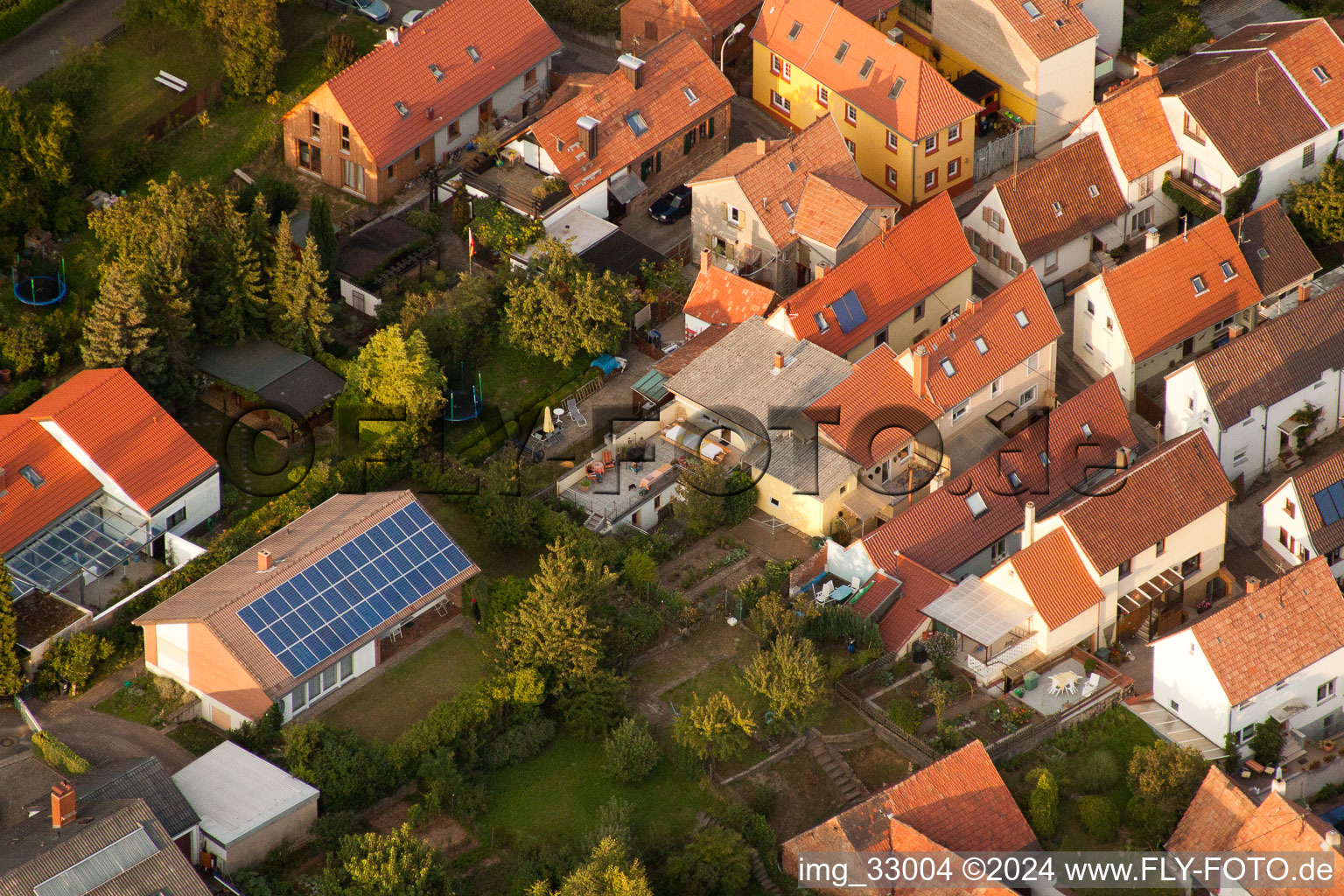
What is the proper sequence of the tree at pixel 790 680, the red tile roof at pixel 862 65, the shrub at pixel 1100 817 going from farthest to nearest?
the red tile roof at pixel 862 65 → the tree at pixel 790 680 → the shrub at pixel 1100 817

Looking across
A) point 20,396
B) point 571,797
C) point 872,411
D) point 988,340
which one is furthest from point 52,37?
point 571,797

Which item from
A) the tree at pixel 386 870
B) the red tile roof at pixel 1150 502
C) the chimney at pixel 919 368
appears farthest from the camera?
the chimney at pixel 919 368

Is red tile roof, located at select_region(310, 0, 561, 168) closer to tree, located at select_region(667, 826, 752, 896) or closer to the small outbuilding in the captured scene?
the small outbuilding

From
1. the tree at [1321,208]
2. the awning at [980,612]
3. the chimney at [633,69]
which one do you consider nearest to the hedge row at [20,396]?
the chimney at [633,69]

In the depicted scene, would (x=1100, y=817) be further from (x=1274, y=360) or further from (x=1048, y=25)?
(x=1048, y=25)

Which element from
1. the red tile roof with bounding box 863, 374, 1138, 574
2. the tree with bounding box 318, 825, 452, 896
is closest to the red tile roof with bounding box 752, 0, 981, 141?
the red tile roof with bounding box 863, 374, 1138, 574

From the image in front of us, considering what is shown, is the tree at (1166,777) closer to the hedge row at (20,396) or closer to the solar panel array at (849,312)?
the solar panel array at (849,312)

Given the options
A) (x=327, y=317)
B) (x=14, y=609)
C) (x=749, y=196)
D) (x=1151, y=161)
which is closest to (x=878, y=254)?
(x=749, y=196)
